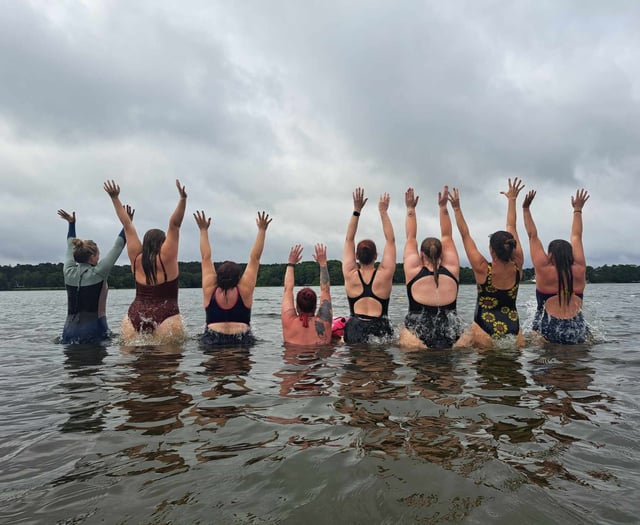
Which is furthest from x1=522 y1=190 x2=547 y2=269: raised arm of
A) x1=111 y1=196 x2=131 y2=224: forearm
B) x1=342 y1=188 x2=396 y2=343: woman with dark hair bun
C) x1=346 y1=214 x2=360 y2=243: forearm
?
x1=111 y1=196 x2=131 y2=224: forearm

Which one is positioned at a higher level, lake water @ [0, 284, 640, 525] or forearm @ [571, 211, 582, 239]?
forearm @ [571, 211, 582, 239]

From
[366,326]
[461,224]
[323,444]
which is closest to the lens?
[323,444]

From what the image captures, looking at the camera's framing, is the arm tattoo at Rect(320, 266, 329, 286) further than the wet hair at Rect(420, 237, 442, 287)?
Yes

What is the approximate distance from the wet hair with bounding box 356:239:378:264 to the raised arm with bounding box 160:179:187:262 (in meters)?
3.45

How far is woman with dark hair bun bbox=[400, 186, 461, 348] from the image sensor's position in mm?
7828

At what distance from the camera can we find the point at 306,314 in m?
8.22

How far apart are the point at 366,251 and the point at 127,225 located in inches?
188

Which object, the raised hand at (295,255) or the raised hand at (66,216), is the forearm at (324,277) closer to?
the raised hand at (295,255)

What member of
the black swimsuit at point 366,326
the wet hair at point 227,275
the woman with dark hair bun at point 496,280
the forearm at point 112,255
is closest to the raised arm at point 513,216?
the woman with dark hair bun at point 496,280

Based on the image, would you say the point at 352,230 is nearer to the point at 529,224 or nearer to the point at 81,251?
the point at 529,224

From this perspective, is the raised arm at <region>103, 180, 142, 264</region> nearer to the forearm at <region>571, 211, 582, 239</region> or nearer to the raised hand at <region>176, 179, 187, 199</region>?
the raised hand at <region>176, 179, 187, 199</region>

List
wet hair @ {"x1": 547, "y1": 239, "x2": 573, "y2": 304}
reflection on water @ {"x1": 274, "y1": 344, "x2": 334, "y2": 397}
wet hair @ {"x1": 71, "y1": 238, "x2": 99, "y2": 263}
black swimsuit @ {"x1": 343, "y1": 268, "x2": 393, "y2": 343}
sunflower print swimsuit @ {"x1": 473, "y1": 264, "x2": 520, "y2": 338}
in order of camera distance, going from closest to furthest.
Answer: reflection on water @ {"x1": 274, "y1": 344, "x2": 334, "y2": 397} < sunflower print swimsuit @ {"x1": 473, "y1": 264, "x2": 520, "y2": 338} < wet hair @ {"x1": 547, "y1": 239, "x2": 573, "y2": 304} < black swimsuit @ {"x1": 343, "y1": 268, "x2": 393, "y2": 343} < wet hair @ {"x1": 71, "y1": 238, "x2": 99, "y2": 263}

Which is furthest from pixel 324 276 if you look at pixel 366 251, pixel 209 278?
pixel 209 278

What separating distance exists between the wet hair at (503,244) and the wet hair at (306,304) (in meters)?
3.35
